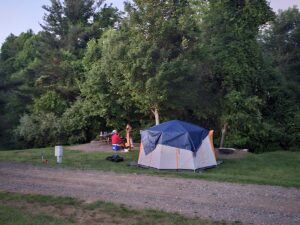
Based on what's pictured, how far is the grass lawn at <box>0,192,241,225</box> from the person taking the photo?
7766 millimetres

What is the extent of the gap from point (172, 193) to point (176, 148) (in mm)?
5322

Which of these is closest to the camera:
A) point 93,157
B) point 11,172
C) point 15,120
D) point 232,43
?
point 11,172

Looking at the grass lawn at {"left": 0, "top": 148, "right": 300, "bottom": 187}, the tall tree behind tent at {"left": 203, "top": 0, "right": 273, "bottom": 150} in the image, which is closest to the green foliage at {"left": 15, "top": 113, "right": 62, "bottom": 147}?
the grass lawn at {"left": 0, "top": 148, "right": 300, "bottom": 187}

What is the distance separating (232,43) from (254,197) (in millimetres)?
14476

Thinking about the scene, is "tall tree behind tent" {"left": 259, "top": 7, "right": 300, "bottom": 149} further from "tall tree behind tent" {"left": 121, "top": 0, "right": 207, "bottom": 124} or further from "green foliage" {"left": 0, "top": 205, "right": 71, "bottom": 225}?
"green foliage" {"left": 0, "top": 205, "right": 71, "bottom": 225}

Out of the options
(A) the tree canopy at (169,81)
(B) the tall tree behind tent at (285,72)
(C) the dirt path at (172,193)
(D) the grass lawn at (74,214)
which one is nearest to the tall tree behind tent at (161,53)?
(A) the tree canopy at (169,81)

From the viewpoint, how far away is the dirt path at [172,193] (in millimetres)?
8688

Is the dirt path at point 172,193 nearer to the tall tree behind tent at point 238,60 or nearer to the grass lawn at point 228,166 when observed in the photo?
the grass lawn at point 228,166

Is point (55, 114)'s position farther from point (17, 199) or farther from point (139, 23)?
point (17, 199)

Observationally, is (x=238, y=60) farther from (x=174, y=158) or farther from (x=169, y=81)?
(x=174, y=158)

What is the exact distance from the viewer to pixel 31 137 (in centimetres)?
2792

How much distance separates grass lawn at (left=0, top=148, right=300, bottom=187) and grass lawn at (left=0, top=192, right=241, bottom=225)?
17.2 ft

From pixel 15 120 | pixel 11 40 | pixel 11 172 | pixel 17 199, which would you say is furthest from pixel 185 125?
pixel 11 40

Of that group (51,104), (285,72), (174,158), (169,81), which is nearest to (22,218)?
(174,158)
